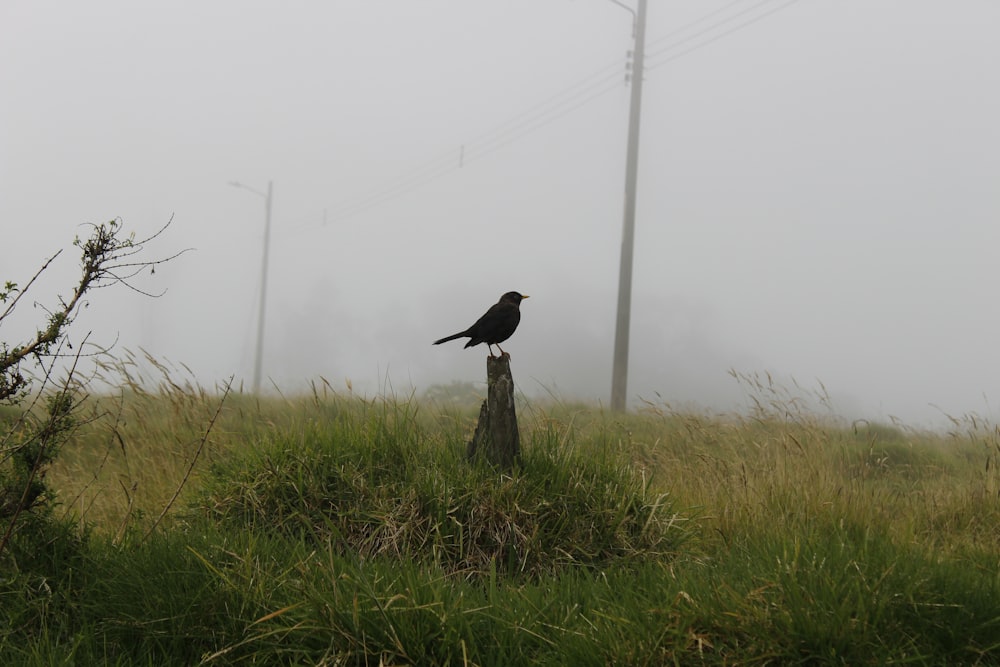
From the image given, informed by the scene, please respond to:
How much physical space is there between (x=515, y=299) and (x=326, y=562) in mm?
3151

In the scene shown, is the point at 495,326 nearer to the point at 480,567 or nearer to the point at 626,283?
the point at 480,567

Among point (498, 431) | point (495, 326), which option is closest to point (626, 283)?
point (495, 326)

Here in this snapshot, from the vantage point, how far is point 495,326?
5.60 meters

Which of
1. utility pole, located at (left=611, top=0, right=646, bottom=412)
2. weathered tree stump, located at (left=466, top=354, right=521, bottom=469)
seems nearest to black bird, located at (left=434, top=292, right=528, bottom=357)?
weathered tree stump, located at (left=466, top=354, right=521, bottom=469)

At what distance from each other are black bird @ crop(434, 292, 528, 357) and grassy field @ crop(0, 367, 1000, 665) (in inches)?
29.7

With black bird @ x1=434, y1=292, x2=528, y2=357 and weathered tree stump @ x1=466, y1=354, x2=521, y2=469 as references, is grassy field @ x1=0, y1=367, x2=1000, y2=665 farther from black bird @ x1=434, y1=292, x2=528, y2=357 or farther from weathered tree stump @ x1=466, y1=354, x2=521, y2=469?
black bird @ x1=434, y1=292, x2=528, y2=357

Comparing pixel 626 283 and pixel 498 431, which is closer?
pixel 498 431

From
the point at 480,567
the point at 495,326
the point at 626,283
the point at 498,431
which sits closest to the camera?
the point at 480,567

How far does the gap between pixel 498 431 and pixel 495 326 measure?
3.74 ft

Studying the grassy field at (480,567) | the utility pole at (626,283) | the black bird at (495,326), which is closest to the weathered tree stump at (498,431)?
the grassy field at (480,567)

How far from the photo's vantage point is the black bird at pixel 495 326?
557cm

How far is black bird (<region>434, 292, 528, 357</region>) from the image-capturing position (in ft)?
18.3

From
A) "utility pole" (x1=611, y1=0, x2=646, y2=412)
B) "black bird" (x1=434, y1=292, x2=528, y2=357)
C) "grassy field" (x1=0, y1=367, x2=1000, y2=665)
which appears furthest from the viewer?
"utility pole" (x1=611, y1=0, x2=646, y2=412)

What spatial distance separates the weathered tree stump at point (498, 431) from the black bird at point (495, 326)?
0.75 m
